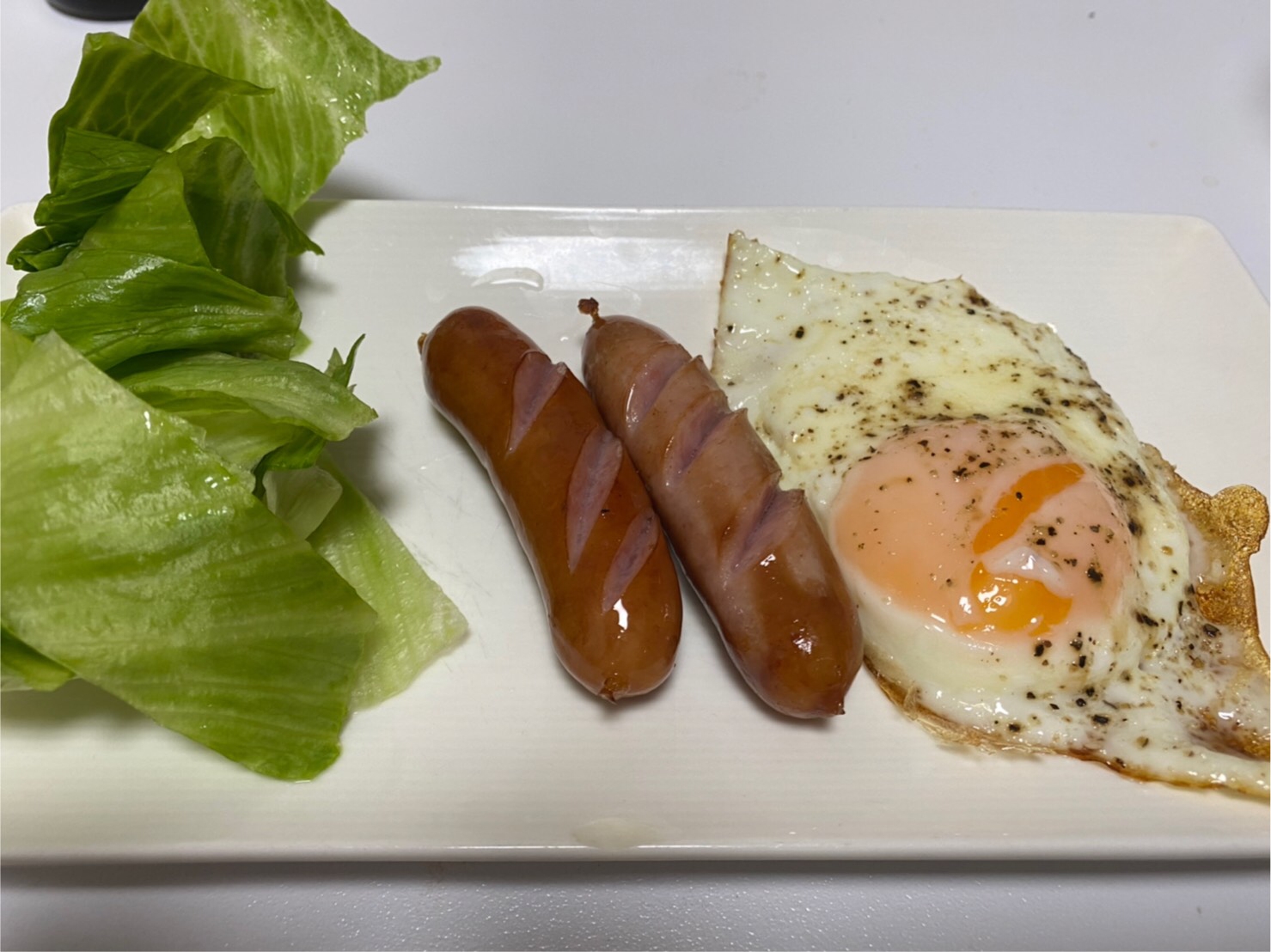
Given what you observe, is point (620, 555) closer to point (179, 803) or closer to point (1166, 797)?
point (179, 803)

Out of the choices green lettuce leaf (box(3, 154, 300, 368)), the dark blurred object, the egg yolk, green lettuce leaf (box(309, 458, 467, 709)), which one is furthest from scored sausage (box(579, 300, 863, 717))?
the dark blurred object

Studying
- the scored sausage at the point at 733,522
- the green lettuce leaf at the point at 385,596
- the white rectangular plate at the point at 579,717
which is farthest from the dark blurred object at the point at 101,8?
the scored sausage at the point at 733,522

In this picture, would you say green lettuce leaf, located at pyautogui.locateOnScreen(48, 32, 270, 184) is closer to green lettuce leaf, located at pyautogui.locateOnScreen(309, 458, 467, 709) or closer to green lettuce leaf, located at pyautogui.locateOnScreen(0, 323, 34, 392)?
green lettuce leaf, located at pyautogui.locateOnScreen(0, 323, 34, 392)

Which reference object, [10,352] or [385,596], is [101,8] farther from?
[385,596]

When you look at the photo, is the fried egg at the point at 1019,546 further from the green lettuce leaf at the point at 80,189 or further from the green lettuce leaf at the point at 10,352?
→ the green lettuce leaf at the point at 10,352

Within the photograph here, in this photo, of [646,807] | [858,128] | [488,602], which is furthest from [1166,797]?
[858,128]

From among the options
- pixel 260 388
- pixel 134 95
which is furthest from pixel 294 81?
pixel 260 388

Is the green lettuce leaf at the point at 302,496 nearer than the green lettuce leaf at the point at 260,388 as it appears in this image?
No
